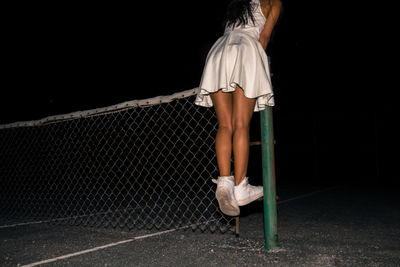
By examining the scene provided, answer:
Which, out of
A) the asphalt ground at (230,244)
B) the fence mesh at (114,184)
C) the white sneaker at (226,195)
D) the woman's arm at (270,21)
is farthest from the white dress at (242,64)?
the asphalt ground at (230,244)

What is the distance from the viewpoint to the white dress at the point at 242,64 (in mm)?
2570

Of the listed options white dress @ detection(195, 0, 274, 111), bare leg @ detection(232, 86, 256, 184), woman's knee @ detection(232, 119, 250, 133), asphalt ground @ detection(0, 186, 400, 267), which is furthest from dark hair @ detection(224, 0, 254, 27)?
asphalt ground @ detection(0, 186, 400, 267)

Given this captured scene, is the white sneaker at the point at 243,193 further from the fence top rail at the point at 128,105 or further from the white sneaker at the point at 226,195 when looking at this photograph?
the fence top rail at the point at 128,105

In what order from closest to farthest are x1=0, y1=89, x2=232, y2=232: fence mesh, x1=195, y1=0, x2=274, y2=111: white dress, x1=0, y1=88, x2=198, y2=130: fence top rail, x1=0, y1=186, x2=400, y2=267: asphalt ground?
x1=195, y1=0, x2=274, y2=111: white dress, x1=0, y1=186, x2=400, y2=267: asphalt ground, x1=0, y1=88, x2=198, y2=130: fence top rail, x1=0, y1=89, x2=232, y2=232: fence mesh

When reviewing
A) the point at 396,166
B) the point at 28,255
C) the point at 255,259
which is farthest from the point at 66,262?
the point at 396,166

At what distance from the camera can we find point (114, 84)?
2089cm

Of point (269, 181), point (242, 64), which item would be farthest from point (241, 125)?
point (269, 181)

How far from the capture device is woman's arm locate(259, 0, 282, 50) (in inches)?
109

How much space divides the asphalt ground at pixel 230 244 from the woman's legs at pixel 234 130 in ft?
2.45

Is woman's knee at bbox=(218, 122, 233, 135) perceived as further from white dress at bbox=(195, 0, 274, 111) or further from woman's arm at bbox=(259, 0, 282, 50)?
woman's arm at bbox=(259, 0, 282, 50)

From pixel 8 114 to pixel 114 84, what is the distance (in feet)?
18.7

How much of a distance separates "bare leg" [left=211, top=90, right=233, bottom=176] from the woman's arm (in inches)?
19.3

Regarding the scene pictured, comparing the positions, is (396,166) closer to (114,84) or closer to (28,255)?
(28,255)

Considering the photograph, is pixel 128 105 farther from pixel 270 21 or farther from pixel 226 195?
pixel 226 195
